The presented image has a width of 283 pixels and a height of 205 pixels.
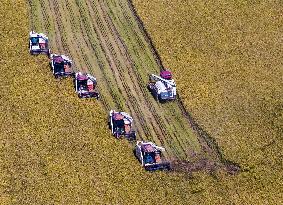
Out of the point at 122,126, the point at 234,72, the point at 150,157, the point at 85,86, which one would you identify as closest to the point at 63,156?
the point at 122,126

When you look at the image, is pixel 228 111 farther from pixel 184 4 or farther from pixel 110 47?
pixel 184 4

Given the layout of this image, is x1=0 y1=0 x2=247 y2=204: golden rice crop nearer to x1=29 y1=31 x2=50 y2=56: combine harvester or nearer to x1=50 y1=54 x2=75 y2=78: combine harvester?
x1=50 y1=54 x2=75 y2=78: combine harvester

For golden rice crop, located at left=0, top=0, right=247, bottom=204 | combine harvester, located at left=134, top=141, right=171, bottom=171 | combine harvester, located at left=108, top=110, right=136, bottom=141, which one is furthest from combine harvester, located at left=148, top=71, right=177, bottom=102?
combine harvester, located at left=134, top=141, right=171, bottom=171

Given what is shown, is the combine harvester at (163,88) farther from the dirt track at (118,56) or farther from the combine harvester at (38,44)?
the combine harvester at (38,44)

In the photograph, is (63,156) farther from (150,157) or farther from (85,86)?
(85,86)

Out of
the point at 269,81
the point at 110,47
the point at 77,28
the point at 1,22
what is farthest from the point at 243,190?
the point at 1,22
